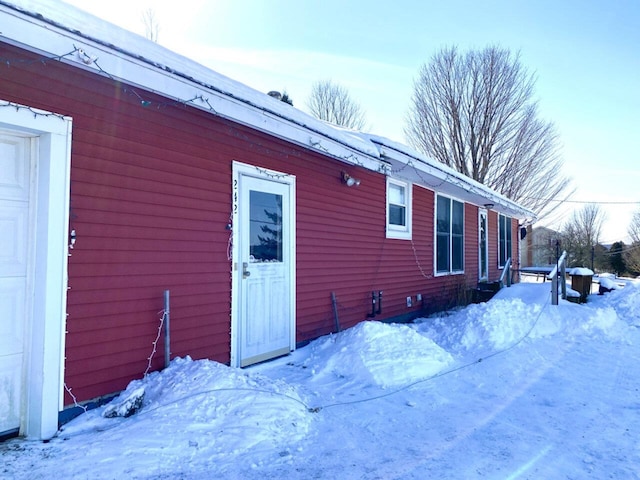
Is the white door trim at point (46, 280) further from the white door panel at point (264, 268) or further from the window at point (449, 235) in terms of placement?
the window at point (449, 235)

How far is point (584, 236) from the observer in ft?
117

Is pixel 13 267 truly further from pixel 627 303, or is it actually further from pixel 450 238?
pixel 627 303

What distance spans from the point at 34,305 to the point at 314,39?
392 inches

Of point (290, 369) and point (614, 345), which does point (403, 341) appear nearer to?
point (290, 369)

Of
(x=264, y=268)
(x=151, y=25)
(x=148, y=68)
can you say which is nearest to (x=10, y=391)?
(x=148, y=68)

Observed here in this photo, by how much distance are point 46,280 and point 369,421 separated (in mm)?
2652

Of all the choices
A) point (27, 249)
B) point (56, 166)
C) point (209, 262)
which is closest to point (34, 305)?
point (27, 249)

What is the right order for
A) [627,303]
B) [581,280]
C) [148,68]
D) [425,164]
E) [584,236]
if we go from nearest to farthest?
1. [148,68]
2. [425,164]
3. [627,303]
4. [581,280]
5. [584,236]

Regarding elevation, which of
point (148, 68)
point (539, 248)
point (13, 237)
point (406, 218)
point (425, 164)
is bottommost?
point (13, 237)

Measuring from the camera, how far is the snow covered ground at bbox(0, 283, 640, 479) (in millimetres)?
2623

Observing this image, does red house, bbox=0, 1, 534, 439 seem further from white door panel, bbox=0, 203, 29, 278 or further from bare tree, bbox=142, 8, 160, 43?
bare tree, bbox=142, 8, 160, 43

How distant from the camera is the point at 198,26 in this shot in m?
7.72

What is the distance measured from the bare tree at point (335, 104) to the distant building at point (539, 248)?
13.5 m

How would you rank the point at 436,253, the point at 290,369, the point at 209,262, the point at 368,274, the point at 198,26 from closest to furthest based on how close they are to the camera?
the point at 209,262, the point at 290,369, the point at 368,274, the point at 198,26, the point at 436,253
